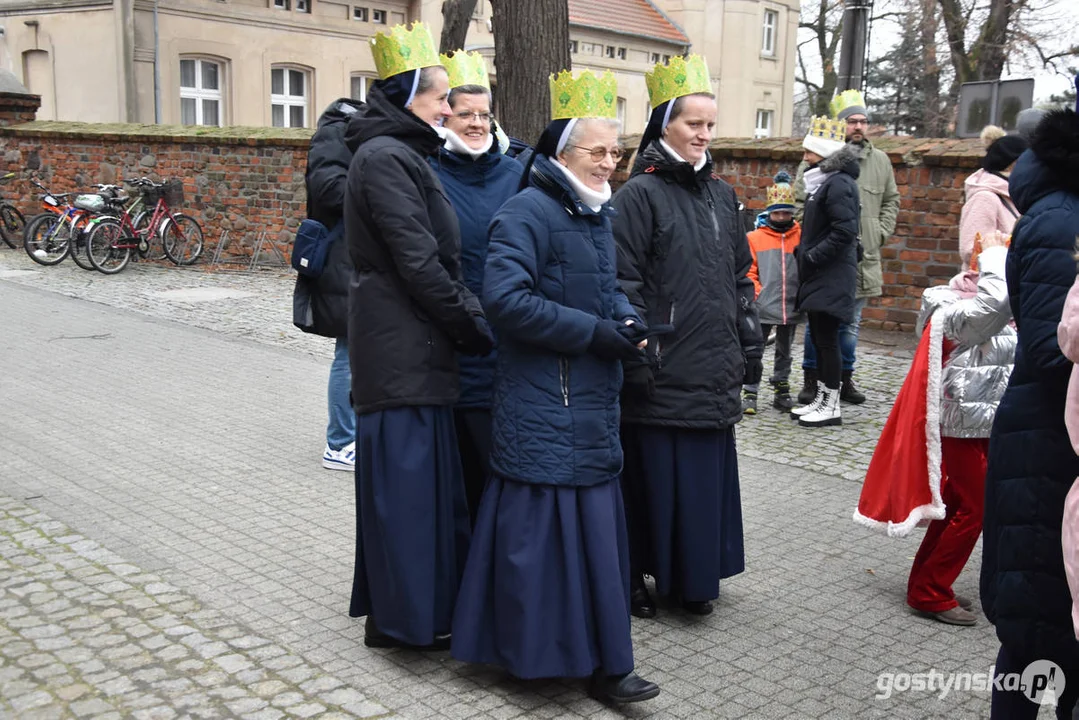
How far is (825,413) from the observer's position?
8109 millimetres

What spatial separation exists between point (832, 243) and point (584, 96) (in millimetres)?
4362

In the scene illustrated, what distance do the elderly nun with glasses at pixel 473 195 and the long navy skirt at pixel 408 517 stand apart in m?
0.27

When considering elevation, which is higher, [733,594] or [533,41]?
[533,41]

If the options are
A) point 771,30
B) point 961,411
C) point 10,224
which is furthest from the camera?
point 771,30

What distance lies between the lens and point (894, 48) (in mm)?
41406

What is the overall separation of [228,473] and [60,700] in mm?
2910

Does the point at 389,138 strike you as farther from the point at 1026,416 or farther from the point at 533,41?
the point at 533,41

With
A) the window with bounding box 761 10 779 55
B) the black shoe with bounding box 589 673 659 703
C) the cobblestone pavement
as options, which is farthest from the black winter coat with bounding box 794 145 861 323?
the window with bounding box 761 10 779 55

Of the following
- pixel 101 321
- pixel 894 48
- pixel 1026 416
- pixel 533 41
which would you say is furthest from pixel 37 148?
pixel 894 48

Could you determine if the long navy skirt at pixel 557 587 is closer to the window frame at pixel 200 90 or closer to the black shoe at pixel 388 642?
the black shoe at pixel 388 642

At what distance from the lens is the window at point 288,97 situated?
1148 inches

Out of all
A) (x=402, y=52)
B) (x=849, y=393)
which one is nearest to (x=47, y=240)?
(x=849, y=393)

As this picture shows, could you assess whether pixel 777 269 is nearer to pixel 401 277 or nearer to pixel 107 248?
pixel 401 277

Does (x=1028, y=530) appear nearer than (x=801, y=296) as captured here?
Yes
